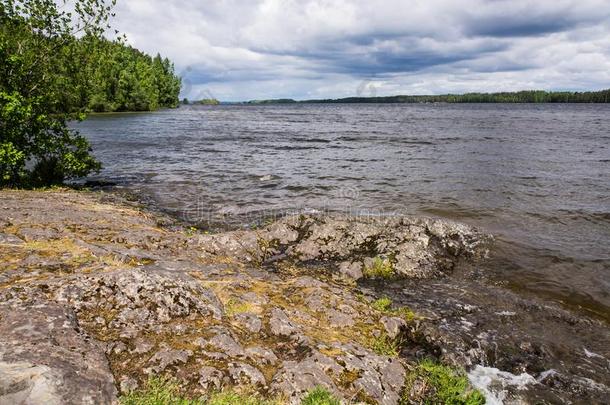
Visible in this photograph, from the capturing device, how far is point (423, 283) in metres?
10.8

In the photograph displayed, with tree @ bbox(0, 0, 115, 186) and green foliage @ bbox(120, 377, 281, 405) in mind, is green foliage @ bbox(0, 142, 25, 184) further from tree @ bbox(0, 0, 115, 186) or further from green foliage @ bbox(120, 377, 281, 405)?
green foliage @ bbox(120, 377, 281, 405)

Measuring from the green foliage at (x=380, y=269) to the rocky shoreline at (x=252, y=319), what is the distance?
0.04 metres

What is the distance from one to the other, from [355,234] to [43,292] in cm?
891

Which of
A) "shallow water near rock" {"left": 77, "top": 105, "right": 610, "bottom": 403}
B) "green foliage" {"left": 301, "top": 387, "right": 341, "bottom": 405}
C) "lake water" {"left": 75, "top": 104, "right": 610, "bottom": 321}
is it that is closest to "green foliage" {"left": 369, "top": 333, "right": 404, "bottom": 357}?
"shallow water near rock" {"left": 77, "top": 105, "right": 610, "bottom": 403}

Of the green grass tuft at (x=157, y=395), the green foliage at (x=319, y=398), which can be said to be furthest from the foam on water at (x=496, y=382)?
the green grass tuft at (x=157, y=395)

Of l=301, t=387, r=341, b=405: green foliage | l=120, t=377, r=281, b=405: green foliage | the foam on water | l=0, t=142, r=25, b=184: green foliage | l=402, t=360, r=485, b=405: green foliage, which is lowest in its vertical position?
the foam on water

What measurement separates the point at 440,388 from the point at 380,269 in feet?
16.4

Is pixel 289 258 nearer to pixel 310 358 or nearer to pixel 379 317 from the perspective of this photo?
pixel 379 317

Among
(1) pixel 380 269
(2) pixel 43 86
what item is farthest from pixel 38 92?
(1) pixel 380 269

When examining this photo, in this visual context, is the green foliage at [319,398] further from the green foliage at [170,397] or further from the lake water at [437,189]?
the lake water at [437,189]

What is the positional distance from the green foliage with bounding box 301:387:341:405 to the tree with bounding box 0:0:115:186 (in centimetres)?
1641

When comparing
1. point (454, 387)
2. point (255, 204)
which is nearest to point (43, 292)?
point (454, 387)

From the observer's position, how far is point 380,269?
11047mm

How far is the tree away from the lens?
16.3 metres
